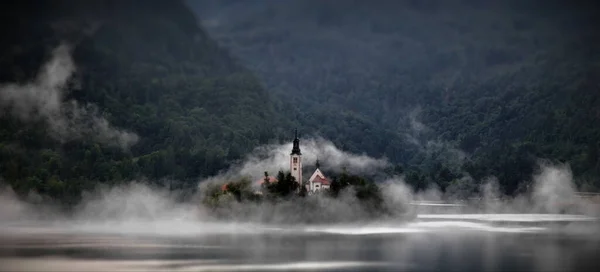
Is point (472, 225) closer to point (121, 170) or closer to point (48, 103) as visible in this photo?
point (121, 170)

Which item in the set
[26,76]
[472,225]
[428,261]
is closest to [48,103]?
[26,76]

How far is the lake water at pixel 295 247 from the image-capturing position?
72625 mm

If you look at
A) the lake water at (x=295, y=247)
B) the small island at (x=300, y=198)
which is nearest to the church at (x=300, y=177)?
the small island at (x=300, y=198)

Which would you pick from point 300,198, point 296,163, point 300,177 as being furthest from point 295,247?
point 296,163

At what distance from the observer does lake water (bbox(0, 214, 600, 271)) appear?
72.6m

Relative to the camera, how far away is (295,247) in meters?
87.2

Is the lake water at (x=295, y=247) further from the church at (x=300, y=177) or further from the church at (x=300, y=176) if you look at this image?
the church at (x=300, y=176)

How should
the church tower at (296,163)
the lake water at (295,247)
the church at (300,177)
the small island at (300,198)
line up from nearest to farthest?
1. the lake water at (295,247)
2. the small island at (300,198)
3. the church at (300,177)
4. the church tower at (296,163)

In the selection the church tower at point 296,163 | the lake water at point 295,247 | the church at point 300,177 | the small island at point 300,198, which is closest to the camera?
the lake water at point 295,247

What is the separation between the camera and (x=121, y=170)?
534ft

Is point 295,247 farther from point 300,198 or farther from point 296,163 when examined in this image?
point 296,163

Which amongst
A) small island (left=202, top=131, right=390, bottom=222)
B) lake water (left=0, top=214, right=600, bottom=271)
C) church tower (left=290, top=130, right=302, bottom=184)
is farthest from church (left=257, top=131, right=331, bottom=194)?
lake water (left=0, top=214, right=600, bottom=271)

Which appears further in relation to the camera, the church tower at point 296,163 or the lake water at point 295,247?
the church tower at point 296,163

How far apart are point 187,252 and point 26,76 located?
108 m
